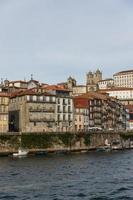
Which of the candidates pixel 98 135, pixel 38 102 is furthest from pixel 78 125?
pixel 38 102

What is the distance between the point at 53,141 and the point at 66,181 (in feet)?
200

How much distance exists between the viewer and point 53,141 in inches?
4934

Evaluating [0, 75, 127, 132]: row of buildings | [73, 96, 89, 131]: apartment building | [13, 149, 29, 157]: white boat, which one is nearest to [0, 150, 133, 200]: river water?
[13, 149, 29, 157]: white boat

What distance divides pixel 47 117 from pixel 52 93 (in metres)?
8.93

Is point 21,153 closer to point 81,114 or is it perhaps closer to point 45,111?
point 45,111

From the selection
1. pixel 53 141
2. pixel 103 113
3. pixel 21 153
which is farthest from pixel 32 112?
pixel 103 113

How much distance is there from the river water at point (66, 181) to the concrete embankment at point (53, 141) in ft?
83.3

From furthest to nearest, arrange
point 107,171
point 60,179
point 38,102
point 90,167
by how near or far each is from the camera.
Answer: point 38,102 → point 90,167 → point 107,171 → point 60,179

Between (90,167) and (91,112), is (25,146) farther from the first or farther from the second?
(91,112)

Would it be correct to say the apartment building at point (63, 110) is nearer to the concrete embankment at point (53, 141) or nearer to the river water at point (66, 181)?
the concrete embankment at point (53, 141)

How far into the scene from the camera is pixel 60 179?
66.7m

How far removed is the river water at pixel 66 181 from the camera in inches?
2125

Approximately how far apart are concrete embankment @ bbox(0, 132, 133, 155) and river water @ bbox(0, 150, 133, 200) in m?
25.4

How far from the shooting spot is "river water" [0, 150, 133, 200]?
2125 inches
